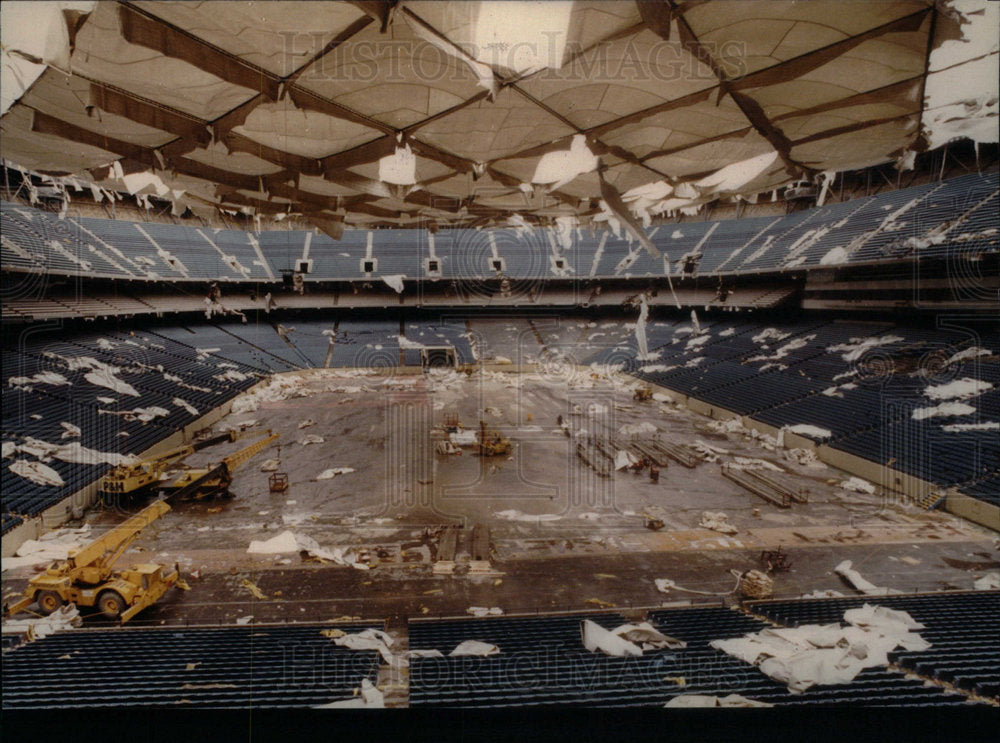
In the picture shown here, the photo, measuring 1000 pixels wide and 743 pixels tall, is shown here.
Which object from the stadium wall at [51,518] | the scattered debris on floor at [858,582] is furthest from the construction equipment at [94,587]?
the scattered debris on floor at [858,582]

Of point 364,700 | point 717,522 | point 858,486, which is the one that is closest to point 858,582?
point 717,522

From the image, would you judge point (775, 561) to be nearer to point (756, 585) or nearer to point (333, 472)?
point (756, 585)

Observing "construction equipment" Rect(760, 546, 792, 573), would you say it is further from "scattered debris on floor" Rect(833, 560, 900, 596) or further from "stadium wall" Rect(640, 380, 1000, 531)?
"stadium wall" Rect(640, 380, 1000, 531)

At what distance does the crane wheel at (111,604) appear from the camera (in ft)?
20.5

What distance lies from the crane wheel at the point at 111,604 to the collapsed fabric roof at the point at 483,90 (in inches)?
217

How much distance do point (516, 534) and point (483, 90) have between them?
25.7ft

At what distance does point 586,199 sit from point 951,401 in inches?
566

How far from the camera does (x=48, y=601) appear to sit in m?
6.32

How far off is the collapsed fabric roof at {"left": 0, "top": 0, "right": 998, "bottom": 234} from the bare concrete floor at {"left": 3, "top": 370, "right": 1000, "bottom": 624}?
5807 mm

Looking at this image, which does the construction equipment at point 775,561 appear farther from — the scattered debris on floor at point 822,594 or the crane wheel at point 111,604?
the crane wheel at point 111,604

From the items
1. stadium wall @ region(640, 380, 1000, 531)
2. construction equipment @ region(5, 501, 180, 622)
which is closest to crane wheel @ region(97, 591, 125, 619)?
construction equipment @ region(5, 501, 180, 622)

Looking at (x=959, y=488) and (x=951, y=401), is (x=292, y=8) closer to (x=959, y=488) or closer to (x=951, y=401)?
(x=959, y=488)

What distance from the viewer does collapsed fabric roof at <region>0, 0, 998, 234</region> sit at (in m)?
2.23

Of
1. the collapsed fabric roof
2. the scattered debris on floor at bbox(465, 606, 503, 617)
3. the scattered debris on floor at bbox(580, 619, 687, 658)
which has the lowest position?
the scattered debris on floor at bbox(465, 606, 503, 617)
